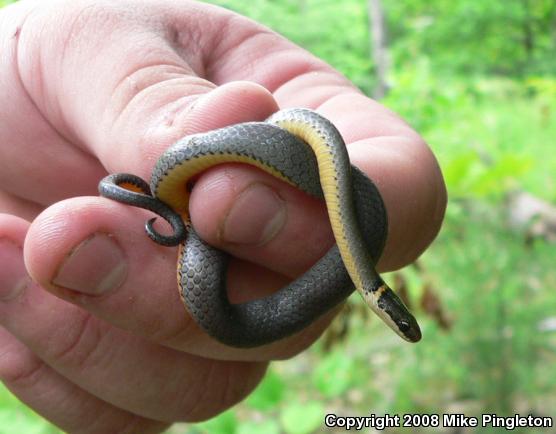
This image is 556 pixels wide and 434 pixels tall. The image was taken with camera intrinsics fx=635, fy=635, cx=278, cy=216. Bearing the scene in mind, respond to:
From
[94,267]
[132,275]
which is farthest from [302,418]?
[94,267]

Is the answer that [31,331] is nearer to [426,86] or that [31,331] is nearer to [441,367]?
[426,86]

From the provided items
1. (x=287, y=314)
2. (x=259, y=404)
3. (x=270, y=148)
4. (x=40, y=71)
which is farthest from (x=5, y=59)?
(x=259, y=404)

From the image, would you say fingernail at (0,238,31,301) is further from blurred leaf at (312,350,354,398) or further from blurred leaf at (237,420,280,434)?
blurred leaf at (312,350,354,398)

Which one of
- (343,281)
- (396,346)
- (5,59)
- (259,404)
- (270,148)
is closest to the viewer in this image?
(270,148)

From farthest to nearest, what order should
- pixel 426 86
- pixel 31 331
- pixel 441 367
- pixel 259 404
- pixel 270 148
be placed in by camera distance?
pixel 441 367
pixel 426 86
pixel 259 404
pixel 31 331
pixel 270 148

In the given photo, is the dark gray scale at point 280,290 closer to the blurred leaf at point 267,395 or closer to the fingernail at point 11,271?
the fingernail at point 11,271

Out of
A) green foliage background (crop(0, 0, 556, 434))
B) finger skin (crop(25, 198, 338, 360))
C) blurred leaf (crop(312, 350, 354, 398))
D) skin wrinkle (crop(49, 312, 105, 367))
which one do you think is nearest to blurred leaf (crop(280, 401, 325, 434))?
green foliage background (crop(0, 0, 556, 434))

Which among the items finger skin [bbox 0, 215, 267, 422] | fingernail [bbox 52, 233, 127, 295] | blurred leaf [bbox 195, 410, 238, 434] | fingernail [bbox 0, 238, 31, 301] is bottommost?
blurred leaf [bbox 195, 410, 238, 434]

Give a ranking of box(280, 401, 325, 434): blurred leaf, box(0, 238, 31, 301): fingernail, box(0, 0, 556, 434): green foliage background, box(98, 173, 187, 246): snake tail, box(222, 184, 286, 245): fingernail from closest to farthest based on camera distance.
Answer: box(222, 184, 286, 245): fingernail
box(98, 173, 187, 246): snake tail
box(0, 238, 31, 301): fingernail
box(280, 401, 325, 434): blurred leaf
box(0, 0, 556, 434): green foliage background
